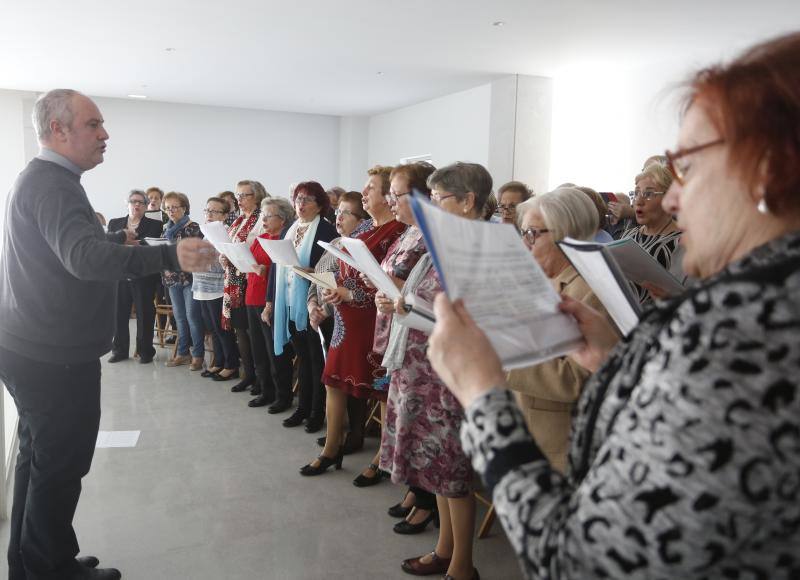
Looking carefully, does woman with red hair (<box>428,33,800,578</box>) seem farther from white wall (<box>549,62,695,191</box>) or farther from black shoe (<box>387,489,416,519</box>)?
white wall (<box>549,62,695,191</box>)

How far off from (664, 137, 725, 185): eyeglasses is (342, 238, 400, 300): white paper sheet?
1133 millimetres

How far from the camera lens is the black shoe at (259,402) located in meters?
4.31

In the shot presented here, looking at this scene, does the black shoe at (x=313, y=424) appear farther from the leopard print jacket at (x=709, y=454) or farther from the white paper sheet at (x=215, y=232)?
the leopard print jacket at (x=709, y=454)

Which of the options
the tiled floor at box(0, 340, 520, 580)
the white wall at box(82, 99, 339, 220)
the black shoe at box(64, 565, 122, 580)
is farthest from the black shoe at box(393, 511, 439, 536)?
the white wall at box(82, 99, 339, 220)

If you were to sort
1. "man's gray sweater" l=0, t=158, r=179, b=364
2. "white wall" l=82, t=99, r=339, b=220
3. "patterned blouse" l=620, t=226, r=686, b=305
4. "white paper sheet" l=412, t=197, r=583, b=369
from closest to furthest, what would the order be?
"white paper sheet" l=412, t=197, r=583, b=369, "man's gray sweater" l=0, t=158, r=179, b=364, "patterned blouse" l=620, t=226, r=686, b=305, "white wall" l=82, t=99, r=339, b=220

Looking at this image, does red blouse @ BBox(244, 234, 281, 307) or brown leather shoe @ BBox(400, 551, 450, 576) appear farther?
red blouse @ BBox(244, 234, 281, 307)

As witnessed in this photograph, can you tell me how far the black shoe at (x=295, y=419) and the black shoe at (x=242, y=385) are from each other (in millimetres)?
879

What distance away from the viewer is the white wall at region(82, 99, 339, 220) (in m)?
10.5

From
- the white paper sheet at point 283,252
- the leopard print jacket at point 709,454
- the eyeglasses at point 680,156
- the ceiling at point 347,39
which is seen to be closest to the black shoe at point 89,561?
the white paper sheet at point 283,252

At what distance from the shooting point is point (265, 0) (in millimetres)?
5289

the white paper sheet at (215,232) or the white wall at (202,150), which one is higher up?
the white wall at (202,150)

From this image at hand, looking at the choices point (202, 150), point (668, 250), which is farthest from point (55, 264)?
point (202, 150)

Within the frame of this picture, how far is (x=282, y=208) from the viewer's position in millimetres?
4223

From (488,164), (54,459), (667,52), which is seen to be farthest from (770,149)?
(488,164)
